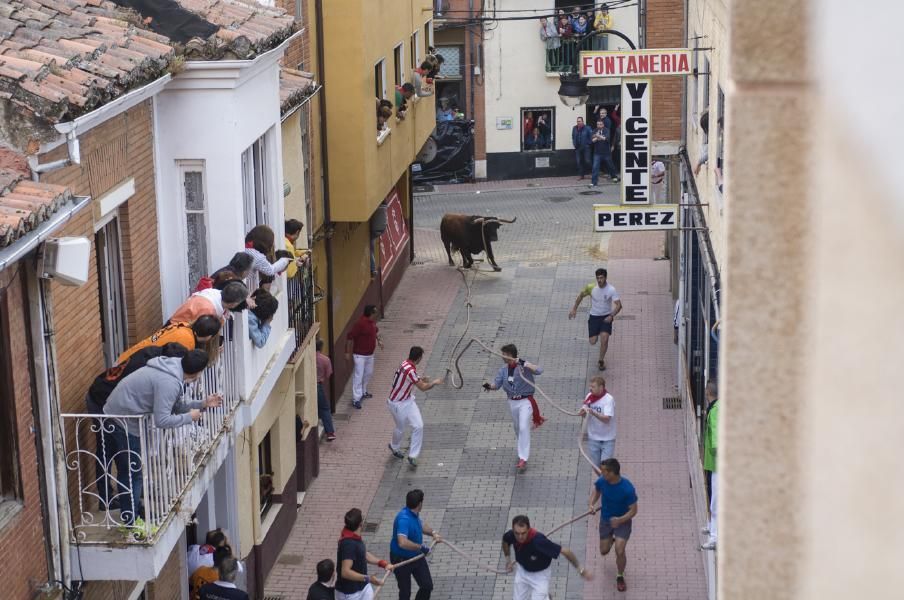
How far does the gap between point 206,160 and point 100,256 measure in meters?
1.62

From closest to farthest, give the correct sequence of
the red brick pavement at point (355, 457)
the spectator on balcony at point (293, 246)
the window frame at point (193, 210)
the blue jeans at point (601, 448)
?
the window frame at point (193, 210) < the spectator on balcony at point (293, 246) < the red brick pavement at point (355, 457) < the blue jeans at point (601, 448)

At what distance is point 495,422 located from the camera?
66.7 ft

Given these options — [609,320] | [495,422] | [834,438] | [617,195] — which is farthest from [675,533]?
[617,195]

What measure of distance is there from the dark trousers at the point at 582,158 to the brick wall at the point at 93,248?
2817 centimetres

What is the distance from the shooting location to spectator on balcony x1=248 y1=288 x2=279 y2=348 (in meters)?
12.6

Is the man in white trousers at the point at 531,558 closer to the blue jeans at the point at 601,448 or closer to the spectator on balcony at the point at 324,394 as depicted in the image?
the blue jeans at the point at 601,448

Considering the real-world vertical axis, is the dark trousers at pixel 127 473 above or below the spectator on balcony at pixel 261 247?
below

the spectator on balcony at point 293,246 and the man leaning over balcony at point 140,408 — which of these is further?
the spectator on balcony at point 293,246

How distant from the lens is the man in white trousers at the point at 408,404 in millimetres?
17562

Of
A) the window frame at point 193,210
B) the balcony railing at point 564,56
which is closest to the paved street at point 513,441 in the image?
the window frame at point 193,210

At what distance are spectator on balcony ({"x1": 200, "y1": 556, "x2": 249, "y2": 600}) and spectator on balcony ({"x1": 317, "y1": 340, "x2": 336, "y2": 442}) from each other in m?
6.80

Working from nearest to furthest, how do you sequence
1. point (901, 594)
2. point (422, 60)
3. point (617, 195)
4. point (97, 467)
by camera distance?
1. point (901, 594)
2. point (97, 467)
3. point (422, 60)
4. point (617, 195)

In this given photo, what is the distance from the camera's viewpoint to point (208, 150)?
11836mm

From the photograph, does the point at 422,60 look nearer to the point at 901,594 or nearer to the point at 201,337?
the point at 201,337
